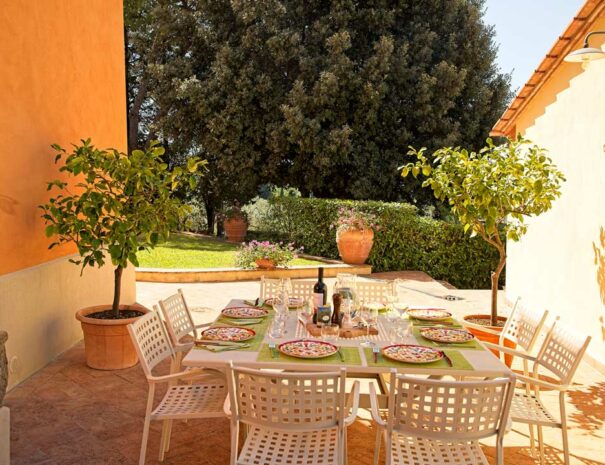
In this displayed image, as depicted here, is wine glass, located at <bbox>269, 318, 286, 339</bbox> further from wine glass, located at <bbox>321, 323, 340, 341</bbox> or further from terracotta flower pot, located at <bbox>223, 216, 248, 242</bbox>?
terracotta flower pot, located at <bbox>223, 216, 248, 242</bbox>

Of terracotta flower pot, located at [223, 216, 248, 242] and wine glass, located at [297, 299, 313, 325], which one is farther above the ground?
wine glass, located at [297, 299, 313, 325]

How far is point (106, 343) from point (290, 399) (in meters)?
3.44

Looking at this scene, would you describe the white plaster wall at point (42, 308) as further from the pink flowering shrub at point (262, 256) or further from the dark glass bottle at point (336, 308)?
the pink flowering shrub at point (262, 256)

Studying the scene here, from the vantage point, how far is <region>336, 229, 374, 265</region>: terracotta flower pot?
1207cm

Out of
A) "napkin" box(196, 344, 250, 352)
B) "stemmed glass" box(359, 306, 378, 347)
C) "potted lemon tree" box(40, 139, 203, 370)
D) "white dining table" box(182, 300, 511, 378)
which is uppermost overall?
"potted lemon tree" box(40, 139, 203, 370)

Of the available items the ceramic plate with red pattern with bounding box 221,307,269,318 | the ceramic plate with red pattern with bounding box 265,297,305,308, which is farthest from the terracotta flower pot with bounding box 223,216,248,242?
the ceramic plate with red pattern with bounding box 221,307,269,318

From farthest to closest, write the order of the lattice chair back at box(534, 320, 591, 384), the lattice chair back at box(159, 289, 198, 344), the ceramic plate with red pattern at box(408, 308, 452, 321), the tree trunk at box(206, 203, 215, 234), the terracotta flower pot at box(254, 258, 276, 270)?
the tree trunk at box(206, 203, 215, 234) → the terracotta flower pot at box(254, 258, 276, 270) → the ceramic plate with red pattern at box(408, 308, 452, 321) → the lattice chair back at box(159, 289, 198, 344) → the lattice chair back at box(534, 320, 591, 384)

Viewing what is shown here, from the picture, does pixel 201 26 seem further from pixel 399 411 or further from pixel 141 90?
pixel 399 411

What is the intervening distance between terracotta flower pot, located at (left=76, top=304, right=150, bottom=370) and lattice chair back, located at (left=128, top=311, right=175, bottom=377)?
170 cm

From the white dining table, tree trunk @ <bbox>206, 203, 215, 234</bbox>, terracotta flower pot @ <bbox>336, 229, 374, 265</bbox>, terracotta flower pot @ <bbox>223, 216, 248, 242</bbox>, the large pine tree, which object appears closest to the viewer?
the white dining table

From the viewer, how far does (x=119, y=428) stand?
4254 millimetres

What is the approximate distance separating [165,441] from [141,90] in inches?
727

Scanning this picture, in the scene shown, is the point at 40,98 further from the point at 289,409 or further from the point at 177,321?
the point at 289,409

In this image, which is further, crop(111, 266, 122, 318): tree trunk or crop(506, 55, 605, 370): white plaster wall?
crop(506, 55, 605, 370): white plaster wall
